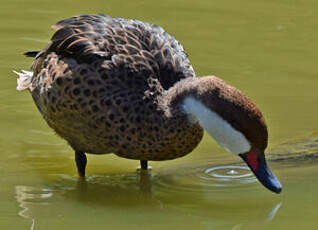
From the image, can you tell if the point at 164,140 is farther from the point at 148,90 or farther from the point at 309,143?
the point at 309,143

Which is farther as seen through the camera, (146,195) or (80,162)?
(80,162)

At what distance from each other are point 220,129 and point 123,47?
3.90 ft

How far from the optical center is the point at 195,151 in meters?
7.91

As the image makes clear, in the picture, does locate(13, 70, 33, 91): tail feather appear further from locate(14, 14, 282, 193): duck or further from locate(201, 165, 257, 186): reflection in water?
locate(201, 165, 257, 186): reflection in water

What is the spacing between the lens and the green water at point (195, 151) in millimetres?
6312

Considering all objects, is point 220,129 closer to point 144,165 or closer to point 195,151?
point 144,165

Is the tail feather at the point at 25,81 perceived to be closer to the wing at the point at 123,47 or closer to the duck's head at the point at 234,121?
the wing at the point at 123,47

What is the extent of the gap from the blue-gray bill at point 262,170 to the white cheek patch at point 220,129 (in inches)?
3.0

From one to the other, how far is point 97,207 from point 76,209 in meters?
0.18

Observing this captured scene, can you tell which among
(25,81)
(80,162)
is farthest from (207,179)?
(25,81)

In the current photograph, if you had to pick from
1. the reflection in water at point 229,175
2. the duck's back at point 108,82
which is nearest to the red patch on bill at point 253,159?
the duck's back at point 108,82

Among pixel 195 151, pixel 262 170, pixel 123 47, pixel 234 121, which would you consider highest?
pixel 123 47

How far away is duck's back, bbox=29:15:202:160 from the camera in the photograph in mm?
6652

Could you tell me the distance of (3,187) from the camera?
6941mm
